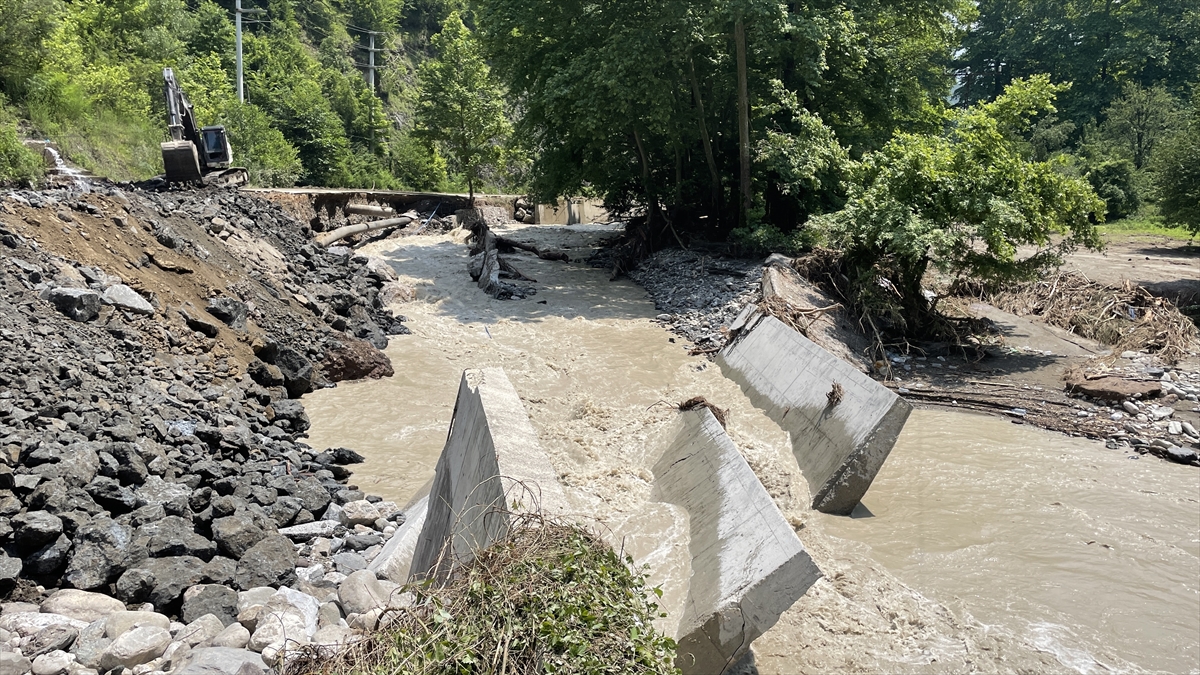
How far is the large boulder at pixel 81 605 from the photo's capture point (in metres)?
4.11

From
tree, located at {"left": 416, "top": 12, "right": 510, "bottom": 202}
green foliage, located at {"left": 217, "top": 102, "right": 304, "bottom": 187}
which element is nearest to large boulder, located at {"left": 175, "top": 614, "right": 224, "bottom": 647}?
green foliage, located at {"left": 217, "top": 102, "right": 304, "bottom": 187}

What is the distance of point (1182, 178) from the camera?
17.7 metres

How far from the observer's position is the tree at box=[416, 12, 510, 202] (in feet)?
97.6

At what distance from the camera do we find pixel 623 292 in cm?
1752

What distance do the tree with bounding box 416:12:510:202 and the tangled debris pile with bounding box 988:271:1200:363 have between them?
2096cm

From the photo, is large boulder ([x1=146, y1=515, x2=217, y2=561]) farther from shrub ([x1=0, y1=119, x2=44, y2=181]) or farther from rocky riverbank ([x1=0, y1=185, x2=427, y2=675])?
shrub ([x1=0, y1=119, x2=44, y2=181])

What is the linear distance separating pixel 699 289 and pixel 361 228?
12.3 m

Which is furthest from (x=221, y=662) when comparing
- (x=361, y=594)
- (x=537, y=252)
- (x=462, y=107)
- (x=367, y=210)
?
(x=462, y=107)

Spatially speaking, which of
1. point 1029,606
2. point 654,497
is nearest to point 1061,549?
point 1029,606

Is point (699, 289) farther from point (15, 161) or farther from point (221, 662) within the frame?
point (15, 161)

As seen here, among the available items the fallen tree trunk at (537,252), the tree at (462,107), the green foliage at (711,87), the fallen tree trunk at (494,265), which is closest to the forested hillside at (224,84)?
the tree at (462,107)

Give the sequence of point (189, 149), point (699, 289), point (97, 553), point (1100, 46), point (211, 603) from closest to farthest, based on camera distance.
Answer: point (211, 603) < point (97, 553) < point (699, 289) < point (189, 149) < point (1100, 46)

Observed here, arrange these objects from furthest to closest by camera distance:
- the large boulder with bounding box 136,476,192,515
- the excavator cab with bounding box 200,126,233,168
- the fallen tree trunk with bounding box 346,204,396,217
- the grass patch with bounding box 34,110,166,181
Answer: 1. the fallen tree trunk with bounding box 346,204,396,217
2. the grass patch with bounding box 34,110,166,181
3. the excavator cab with bounding box 200,126,233,168
4. the large boulder with bounding box 136,476,192,515

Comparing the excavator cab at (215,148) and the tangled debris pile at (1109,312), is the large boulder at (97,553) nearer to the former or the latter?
the tangled debris pile at (1109,312)
